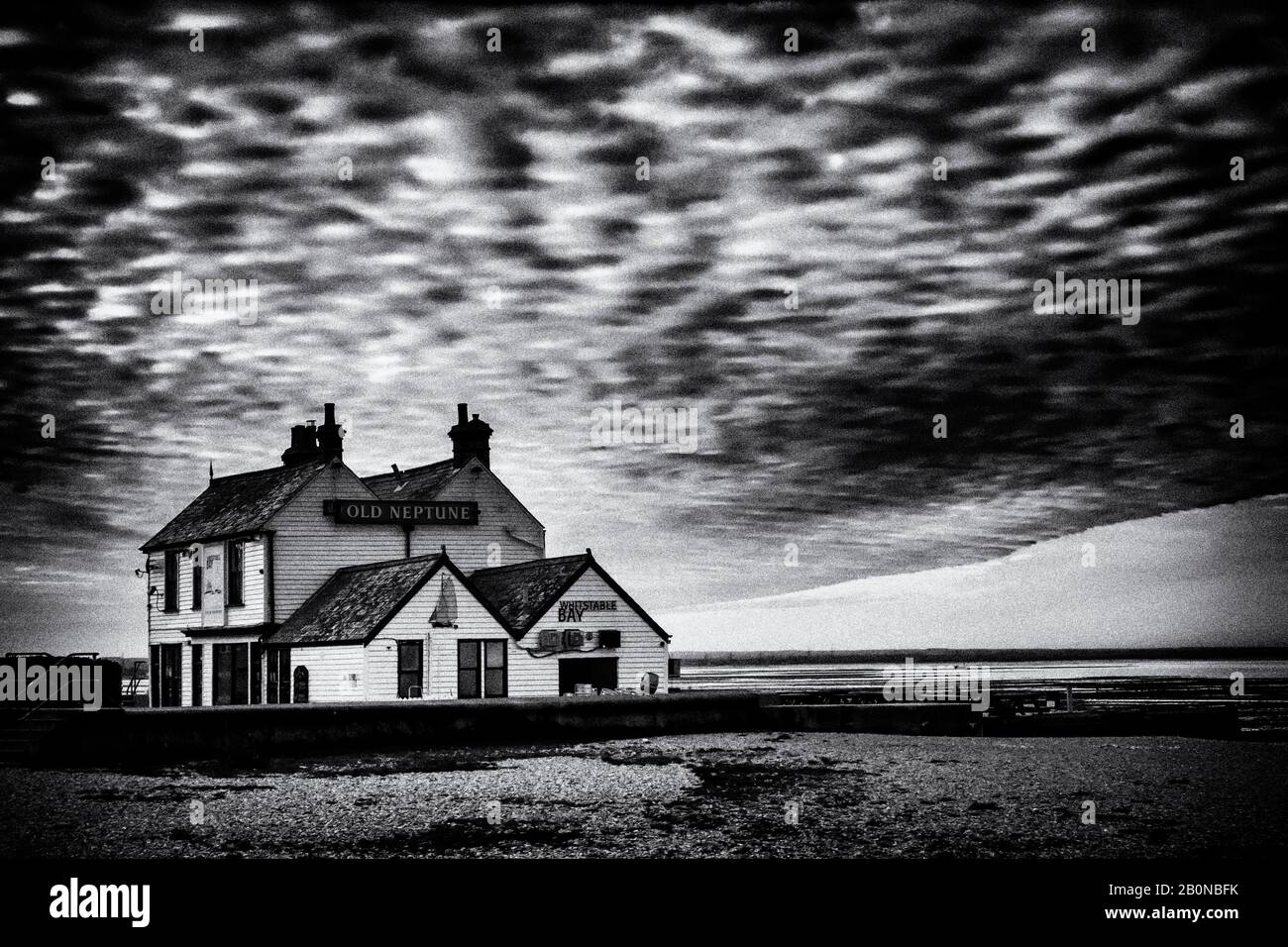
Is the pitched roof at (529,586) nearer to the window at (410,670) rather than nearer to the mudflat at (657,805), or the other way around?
the window at (410,670)

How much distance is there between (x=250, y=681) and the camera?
4103 cm

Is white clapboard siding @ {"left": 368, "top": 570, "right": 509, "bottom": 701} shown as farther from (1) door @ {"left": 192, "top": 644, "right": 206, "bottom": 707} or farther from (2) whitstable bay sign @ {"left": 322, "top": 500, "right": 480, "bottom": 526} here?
(1) door @ {"left": 192, "top": 644, "right": 206, "bottom": 707}

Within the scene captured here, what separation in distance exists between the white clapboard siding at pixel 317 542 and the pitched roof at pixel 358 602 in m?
0.53

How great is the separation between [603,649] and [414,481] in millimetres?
11258

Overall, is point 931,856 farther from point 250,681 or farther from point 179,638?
point 179,638

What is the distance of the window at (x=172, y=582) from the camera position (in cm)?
4494

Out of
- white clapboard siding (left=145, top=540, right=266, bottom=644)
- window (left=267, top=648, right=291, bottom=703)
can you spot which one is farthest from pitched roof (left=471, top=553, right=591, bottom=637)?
white clapboard siding (left=145, top=540, right=266, bottom=644)

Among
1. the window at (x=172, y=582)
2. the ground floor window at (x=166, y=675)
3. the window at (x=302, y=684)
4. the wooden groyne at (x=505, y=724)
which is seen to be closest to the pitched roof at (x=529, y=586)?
the wooden groyne at (x=505, y=724)

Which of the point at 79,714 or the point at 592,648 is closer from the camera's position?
the point at 79,714

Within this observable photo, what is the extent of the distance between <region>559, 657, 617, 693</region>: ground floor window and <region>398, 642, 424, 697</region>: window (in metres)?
4.39

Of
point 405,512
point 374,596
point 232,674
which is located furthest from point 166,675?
point 374,596

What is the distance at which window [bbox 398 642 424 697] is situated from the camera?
36.4 m
